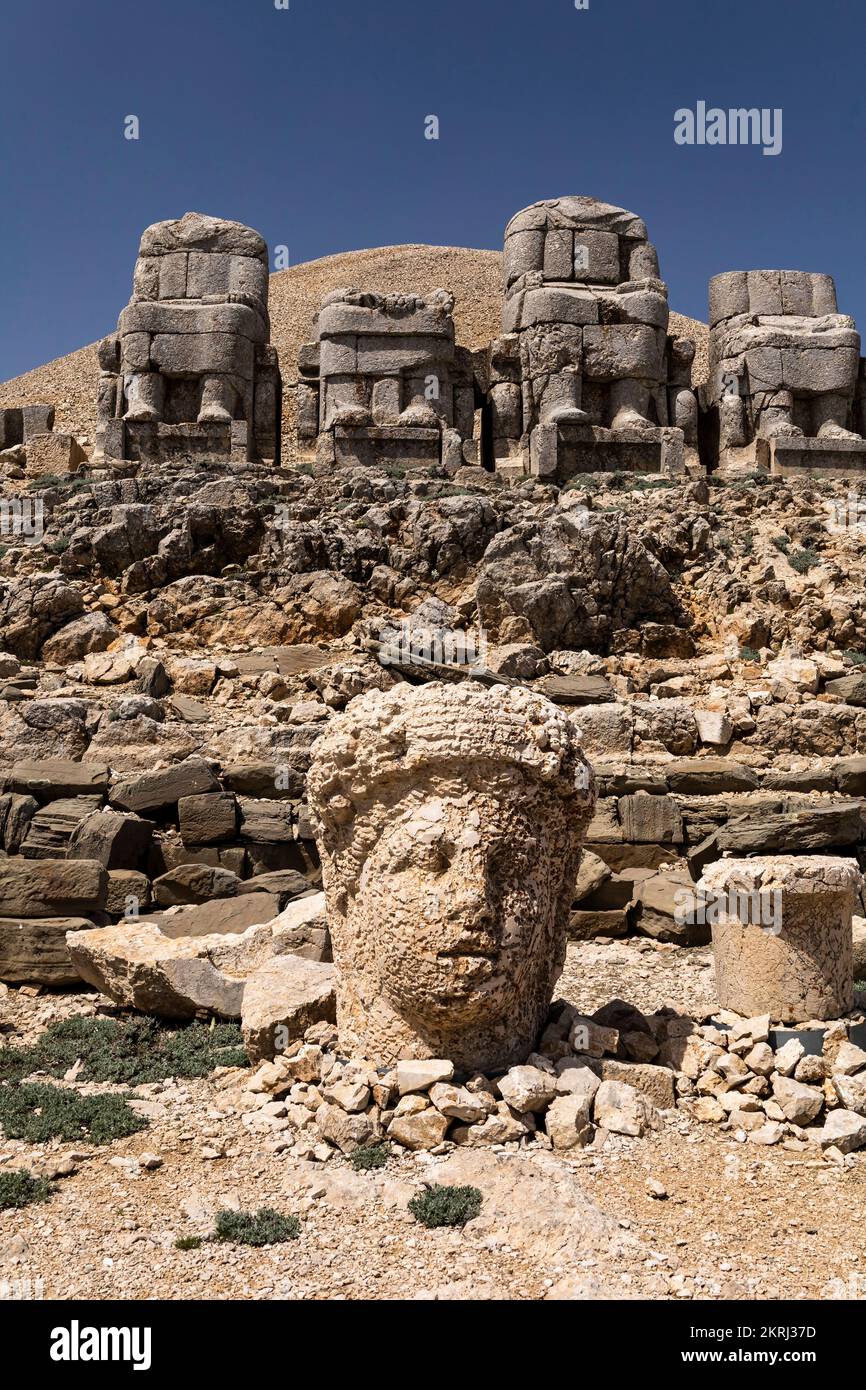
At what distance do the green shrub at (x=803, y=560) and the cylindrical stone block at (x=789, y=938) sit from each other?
10.8m

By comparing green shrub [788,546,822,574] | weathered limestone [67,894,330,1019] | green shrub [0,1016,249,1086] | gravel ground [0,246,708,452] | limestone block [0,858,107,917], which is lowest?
green shrub [0,1016,249,1086]

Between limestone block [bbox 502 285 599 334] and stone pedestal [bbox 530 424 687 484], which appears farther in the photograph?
limestone block [bbox 502 285 599 334]

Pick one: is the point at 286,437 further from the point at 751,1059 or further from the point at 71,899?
the point at 751,1059

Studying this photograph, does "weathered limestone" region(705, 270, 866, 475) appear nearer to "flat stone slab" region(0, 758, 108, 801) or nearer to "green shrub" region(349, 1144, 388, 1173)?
"flat stone slab" region(0, 758, 108, 801)

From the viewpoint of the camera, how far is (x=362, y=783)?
4734 millimetres

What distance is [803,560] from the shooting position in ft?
52.2

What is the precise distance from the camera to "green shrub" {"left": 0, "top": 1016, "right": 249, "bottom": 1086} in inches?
208

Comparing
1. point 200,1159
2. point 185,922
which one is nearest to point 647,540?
point 185,922

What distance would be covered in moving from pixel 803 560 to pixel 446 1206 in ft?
45.0

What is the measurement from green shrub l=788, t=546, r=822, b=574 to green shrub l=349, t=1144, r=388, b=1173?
13.2 meters

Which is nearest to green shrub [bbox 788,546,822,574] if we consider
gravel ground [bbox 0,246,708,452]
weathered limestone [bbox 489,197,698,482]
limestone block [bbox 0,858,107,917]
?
weathered limestone [bbox 489,197,698,482]

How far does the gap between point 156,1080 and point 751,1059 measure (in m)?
2.71

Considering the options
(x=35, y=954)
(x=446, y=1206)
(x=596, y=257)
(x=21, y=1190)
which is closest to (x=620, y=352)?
(x=596, y=257)

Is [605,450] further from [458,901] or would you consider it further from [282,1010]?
[458,901]
